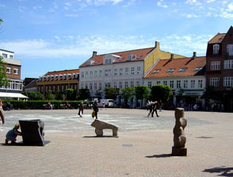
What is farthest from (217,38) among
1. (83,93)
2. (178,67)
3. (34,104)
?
(34,104)

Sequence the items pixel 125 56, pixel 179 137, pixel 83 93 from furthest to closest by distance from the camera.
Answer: pixel 83 93 → pixel 125 56 → pixel 179 137

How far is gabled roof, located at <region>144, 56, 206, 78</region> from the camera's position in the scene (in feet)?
197

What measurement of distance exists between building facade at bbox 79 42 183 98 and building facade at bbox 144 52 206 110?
11.5ft

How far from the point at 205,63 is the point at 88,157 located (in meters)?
54.9

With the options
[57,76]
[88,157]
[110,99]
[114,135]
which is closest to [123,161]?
[88,157]

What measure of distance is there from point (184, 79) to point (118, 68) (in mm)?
18935

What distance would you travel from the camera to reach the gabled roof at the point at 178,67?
60.2 meters

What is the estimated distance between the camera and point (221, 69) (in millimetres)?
54781

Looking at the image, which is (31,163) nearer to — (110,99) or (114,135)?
(114,135)

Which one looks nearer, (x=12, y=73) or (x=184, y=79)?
(x=184, y=79)

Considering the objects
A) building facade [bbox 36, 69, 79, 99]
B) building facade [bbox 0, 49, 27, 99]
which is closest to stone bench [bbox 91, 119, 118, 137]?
building facade [bbox 0, 49, 27, 99]

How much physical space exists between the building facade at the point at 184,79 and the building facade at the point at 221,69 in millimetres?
2217

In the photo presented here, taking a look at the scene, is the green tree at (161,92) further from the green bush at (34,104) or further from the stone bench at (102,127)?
the stone bench at (102,127)

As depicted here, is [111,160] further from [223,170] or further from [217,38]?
[217,38]
